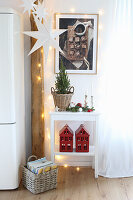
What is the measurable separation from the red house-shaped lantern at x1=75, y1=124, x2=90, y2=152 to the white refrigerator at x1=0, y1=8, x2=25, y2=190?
0.69 metres

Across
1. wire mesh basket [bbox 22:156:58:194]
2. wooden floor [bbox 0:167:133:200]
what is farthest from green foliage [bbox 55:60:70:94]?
wooden floor [bbox 0:167:133:200]

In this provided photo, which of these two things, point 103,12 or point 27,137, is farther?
point 27,137

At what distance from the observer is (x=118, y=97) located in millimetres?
2898

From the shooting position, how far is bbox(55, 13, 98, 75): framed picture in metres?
3.00

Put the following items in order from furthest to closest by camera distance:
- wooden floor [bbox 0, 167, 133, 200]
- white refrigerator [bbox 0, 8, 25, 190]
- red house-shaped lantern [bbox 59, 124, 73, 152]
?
red house-shaped lantern [bbox 59, 124, 73, 152] → wooden floor [bbox 0, 167, 133, 200] → white refrigerator [bbox 0, 8, 25, 190]

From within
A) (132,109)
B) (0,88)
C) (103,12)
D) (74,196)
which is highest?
(103,12)

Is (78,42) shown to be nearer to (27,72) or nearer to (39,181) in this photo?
(27,72)

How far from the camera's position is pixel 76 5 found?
297 cm

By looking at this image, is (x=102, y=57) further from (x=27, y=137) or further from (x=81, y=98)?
(x=27, y=137)

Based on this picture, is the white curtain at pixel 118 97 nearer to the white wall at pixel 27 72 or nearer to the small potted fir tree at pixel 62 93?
the small potted fir tree at pixel 62 93

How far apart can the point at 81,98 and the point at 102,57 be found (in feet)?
1.87

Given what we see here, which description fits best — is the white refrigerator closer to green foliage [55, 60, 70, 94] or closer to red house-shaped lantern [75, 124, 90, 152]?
green foliage [55, 60, 70, 94]

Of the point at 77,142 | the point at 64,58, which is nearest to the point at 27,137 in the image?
the point at 77,142

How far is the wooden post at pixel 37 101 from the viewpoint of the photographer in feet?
9.68
